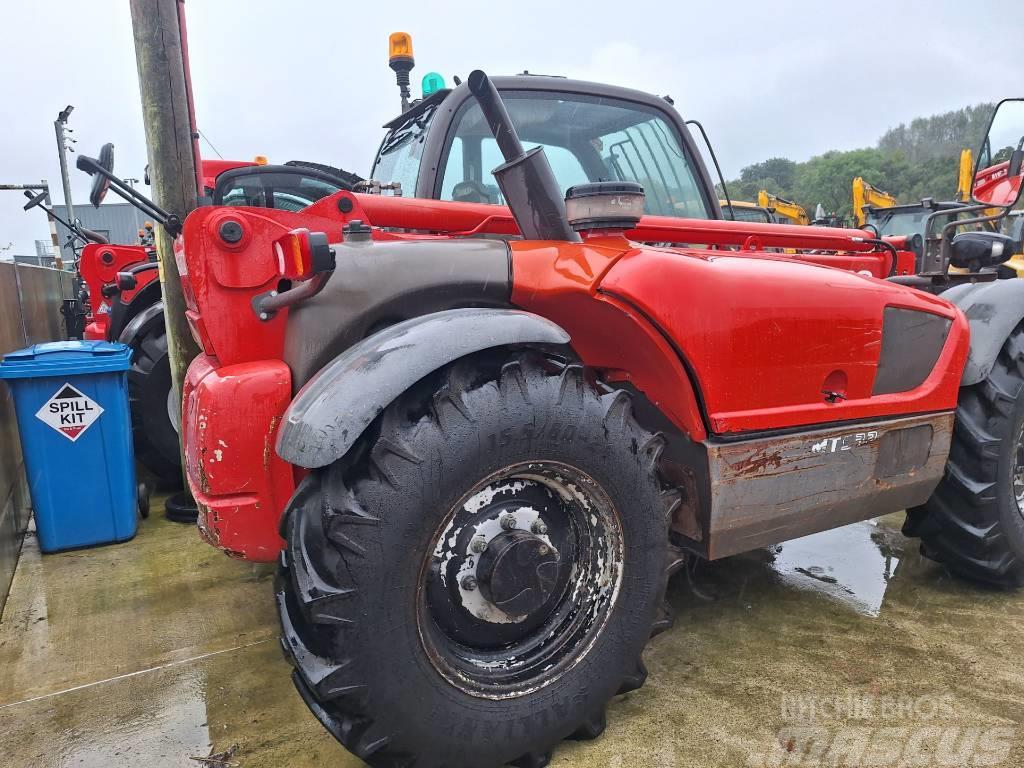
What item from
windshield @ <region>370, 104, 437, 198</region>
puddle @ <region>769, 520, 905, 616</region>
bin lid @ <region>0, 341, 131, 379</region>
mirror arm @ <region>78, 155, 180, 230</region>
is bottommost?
puddle @ <region>769, 520, 905, 616</region>

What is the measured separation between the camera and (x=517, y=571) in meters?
1.82

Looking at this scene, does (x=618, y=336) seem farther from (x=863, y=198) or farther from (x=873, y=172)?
(x=873, y=172)

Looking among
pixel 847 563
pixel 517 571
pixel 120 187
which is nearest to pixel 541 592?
pixel 517 571

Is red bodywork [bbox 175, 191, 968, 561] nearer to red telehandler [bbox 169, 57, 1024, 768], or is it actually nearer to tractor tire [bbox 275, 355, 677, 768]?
red telehandler [bbox 169, 57, 1024, 768]

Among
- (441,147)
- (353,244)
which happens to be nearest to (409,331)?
(353,244)

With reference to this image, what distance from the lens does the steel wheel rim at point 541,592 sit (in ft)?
5.87

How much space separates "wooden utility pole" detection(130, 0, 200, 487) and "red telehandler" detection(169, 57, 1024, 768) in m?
1.86

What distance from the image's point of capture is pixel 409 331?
180 cm

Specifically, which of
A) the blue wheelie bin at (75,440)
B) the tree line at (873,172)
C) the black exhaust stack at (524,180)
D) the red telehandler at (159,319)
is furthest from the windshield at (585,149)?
the tree line at (873,172)

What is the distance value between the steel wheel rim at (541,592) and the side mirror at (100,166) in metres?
1.64

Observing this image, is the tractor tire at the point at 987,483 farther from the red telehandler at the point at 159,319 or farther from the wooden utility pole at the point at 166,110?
the red telehandler at the point at 159,319

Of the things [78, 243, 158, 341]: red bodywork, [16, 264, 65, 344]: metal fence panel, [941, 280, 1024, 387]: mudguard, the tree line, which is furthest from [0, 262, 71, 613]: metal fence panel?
the tree line

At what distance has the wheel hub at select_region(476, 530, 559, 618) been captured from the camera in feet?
5.91

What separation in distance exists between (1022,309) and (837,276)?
1.07 metres
